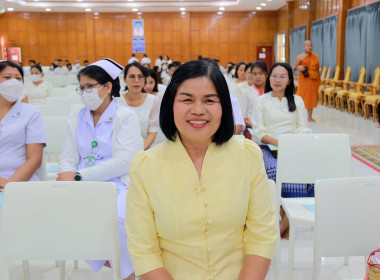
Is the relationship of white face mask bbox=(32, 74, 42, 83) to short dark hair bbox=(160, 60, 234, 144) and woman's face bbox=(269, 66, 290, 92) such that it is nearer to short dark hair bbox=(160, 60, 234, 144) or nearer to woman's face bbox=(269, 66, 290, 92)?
woman's face bbox=(269, 66, 290, 92)

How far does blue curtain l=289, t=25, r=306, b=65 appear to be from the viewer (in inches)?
662

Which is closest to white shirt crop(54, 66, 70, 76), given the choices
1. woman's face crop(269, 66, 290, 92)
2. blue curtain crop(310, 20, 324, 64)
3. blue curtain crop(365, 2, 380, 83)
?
blue curtain crop(310, 20, 324, 64)

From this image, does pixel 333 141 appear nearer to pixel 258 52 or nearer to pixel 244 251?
pixel 244 251

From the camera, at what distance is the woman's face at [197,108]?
5.45ft

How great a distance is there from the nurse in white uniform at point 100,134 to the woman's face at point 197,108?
1.29m

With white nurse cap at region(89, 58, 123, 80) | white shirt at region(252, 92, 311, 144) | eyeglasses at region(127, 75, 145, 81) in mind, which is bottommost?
white shirt at region(252, 92, 311, 144)

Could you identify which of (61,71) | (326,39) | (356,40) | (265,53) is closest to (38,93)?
(356,40)

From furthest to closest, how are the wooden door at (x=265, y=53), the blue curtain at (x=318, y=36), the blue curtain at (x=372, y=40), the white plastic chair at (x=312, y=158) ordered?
the wooden door at (x=265, y=53) → the blue curtain at (x=318, y=36) → the blue curtain at (x=372, y=40) → the white plastic chair at (x=312, y=158)

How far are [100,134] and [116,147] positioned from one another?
14 centimetres

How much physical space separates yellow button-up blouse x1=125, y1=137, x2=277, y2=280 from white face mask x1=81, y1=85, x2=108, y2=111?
1.33 meters

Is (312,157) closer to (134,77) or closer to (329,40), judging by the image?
(134,77)

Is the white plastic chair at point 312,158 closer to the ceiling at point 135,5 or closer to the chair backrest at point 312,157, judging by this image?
the chair backrest at point 312,157

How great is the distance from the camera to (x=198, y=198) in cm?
167

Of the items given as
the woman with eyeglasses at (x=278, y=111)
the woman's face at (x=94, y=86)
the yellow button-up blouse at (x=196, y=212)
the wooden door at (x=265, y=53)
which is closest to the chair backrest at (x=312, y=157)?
the woman with eyeglasses at (x=278, y=111)
